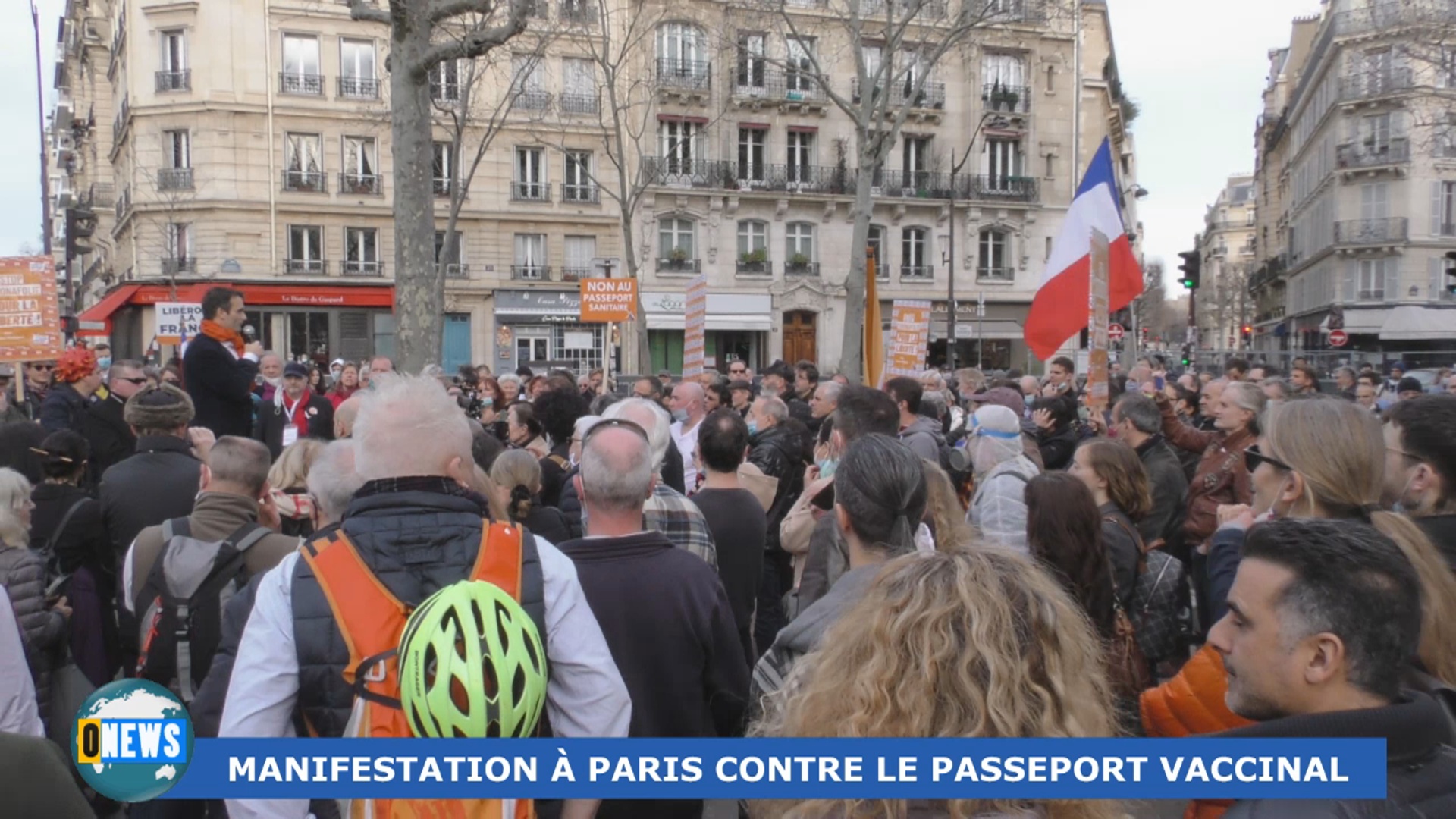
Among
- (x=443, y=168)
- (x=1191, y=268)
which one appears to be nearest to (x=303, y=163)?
(x=443, y=168)

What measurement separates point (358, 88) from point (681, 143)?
36.8 feet

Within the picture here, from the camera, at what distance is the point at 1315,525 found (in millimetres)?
2078

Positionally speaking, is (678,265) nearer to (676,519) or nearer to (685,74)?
(685,74)

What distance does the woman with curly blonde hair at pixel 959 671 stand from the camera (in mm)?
1844

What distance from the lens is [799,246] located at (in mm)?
40562

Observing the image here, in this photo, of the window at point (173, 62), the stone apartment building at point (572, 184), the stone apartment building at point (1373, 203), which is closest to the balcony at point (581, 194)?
the stone apartment building at point (572, 184)

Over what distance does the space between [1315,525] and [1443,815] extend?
1.79 feet

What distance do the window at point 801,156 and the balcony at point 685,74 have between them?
3.96 meters

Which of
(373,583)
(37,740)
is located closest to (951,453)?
(373,583)

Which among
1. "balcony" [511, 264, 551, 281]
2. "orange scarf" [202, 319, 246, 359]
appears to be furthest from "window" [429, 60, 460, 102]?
"orange scarf" [202, 319, 246, 359]

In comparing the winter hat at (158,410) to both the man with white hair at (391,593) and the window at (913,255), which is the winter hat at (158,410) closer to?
the man with white hair at (391,593)

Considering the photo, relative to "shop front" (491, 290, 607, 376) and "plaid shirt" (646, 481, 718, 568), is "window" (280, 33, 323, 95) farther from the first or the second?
"plaid shirt" (646, 481, 718, 568)

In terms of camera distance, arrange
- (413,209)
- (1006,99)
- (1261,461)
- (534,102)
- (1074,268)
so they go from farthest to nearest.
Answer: (1006,99), (534,102), (413,209), (1074,268), (1261,461)

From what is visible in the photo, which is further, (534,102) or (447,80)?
(534,102)
